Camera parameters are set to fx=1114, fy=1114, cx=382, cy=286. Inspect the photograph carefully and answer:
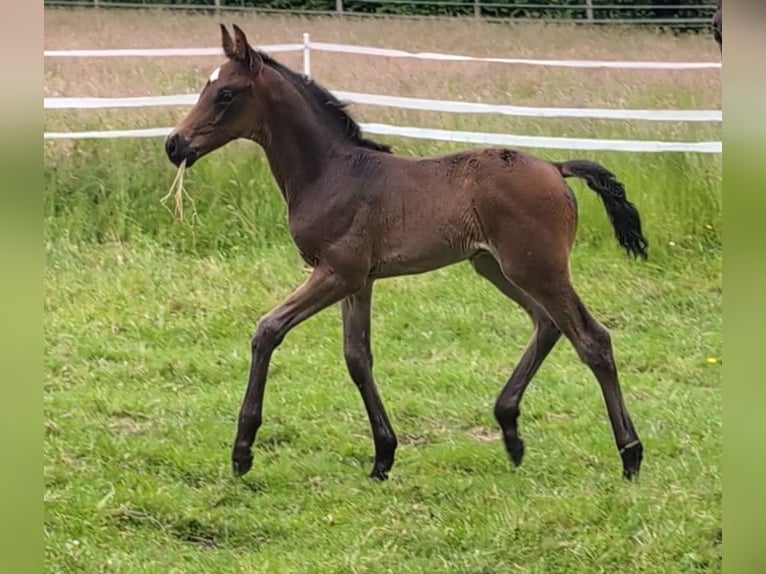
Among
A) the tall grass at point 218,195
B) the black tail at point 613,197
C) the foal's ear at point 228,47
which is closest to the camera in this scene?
the foal's ear at point 228,47

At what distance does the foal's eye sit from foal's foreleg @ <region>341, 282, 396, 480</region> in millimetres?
702

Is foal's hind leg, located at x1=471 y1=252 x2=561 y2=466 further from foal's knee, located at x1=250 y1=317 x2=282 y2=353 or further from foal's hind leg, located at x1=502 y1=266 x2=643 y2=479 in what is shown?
foal's knee, located at x1=250 y1=317 x2=282 y2=353

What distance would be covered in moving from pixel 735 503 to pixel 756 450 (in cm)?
16

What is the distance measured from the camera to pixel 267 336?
327 cm

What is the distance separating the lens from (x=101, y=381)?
3.74 m

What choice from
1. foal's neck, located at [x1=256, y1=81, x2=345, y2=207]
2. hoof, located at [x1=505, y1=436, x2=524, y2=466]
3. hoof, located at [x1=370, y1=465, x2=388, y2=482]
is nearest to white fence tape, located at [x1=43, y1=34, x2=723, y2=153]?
foal's neck, located at [x1=256, y1=81, x2=345, y2=207]

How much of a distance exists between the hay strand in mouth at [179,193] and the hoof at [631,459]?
1555mm

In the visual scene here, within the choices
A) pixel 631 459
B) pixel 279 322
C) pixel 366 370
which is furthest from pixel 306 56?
pixel 631 459

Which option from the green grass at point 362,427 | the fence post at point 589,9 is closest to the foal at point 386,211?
the green grass at point 362,427

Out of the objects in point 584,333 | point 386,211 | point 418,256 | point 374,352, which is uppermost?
point 386,211

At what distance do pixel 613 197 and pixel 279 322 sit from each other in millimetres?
1085

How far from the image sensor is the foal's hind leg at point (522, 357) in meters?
3.45

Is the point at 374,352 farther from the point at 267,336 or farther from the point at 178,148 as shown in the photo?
the point at 178,148

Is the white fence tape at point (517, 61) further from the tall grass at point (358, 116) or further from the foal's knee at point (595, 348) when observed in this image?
the foal's knee at point (595, 348)
